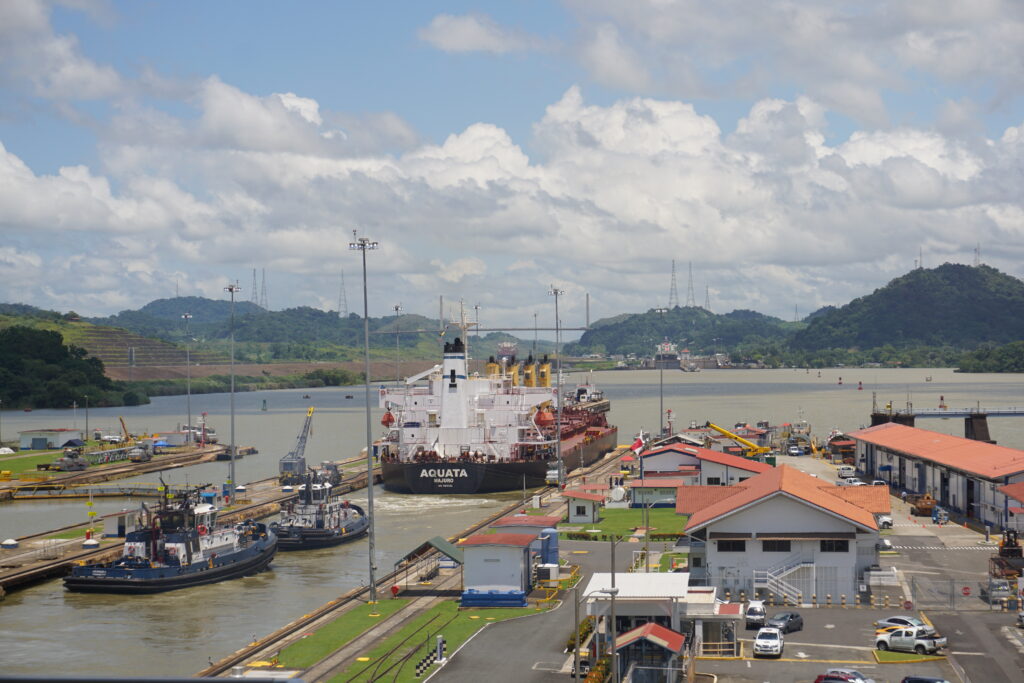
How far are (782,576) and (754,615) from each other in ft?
14.3

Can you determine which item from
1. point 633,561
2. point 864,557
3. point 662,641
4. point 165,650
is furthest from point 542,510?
point 662,641

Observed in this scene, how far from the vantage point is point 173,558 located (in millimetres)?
47469

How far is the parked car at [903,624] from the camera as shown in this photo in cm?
3350

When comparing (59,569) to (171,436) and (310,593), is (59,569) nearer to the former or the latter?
(310,593)

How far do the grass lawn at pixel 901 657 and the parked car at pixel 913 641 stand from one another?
0.15 metres

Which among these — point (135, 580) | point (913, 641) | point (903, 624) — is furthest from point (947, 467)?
point (135, 580)

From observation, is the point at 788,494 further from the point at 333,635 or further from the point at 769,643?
the point at 333,635

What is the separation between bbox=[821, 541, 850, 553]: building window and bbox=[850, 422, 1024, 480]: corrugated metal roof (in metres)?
19.5

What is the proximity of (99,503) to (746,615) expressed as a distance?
2253 inches

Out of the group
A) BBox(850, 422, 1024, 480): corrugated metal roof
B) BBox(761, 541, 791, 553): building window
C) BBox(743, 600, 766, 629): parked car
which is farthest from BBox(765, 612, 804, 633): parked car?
BBox(850, 422, 1024, 480): corrugated metal roof

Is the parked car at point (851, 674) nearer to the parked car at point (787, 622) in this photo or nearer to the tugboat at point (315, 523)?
the parked car at point (787, 622)

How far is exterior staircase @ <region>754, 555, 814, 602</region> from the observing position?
40938 millimetres

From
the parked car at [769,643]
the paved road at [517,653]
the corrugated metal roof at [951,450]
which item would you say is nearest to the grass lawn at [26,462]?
the corrugated metal roof at [951,450]

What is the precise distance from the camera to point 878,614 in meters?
38.4
